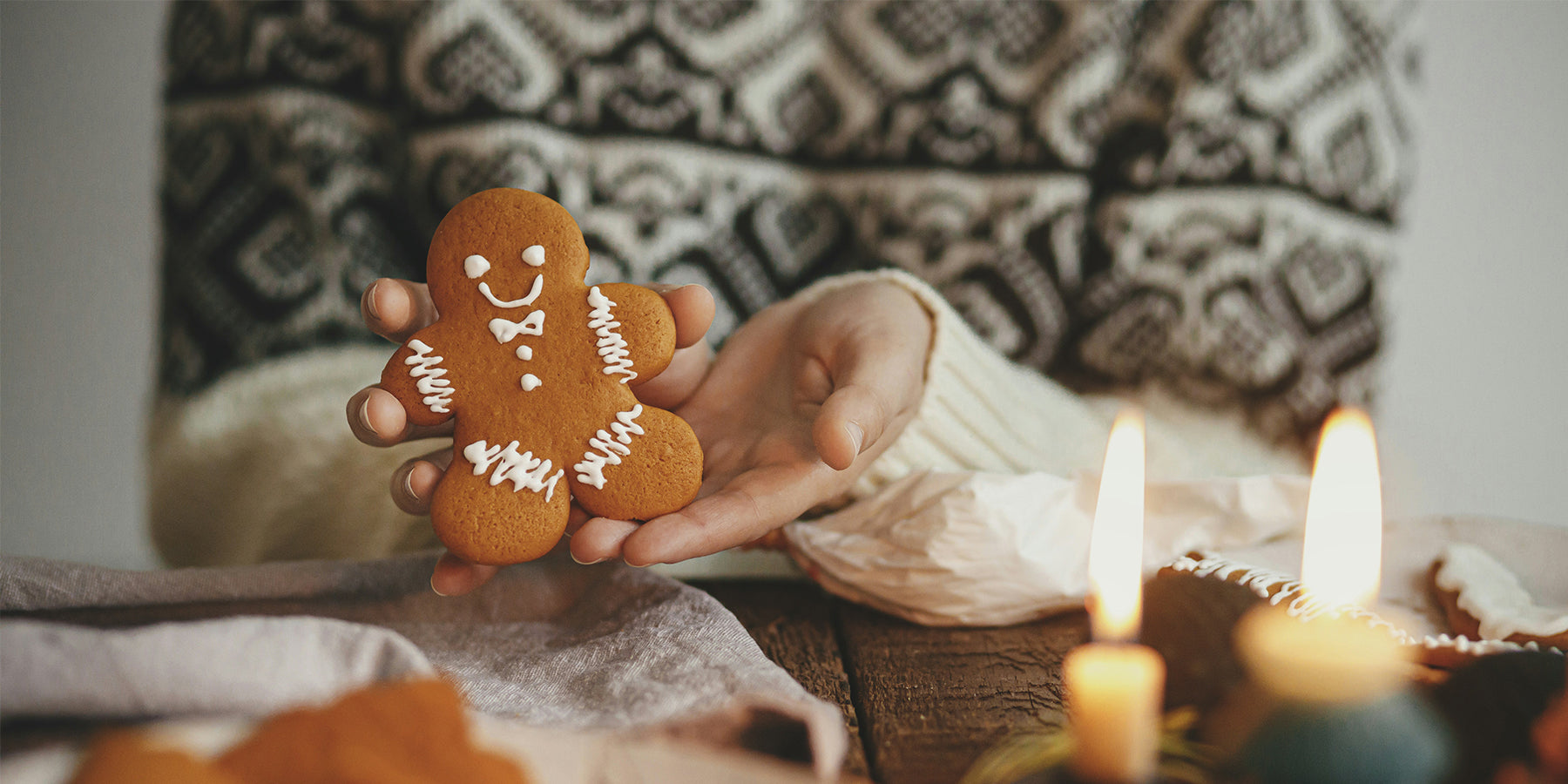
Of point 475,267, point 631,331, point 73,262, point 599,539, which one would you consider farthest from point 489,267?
point 73,262

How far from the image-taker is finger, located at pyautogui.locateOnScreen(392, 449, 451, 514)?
0.63 meters

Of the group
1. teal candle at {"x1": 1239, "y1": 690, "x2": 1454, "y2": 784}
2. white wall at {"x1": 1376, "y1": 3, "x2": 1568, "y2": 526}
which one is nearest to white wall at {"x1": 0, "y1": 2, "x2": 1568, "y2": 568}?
white wall at {"x1": 1376, "y1": 3, "x2": 1568, "y2": 526}

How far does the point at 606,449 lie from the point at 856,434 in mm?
182

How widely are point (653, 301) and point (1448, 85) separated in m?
1.33

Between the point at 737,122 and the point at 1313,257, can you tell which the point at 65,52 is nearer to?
the point at 737,122

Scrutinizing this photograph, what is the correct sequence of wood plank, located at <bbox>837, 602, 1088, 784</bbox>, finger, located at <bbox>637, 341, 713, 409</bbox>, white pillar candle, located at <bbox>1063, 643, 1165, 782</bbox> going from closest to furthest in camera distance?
white pillar candle, located at <bbox>1063, 643, 1165, 782</bbox> → wood plank, located at <bbox>837, 602, 1088, 784</bbox> → finger, located at <bbox>637, 341, 713, 409</bbox>

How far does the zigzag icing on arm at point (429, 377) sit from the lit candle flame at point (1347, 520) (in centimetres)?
54

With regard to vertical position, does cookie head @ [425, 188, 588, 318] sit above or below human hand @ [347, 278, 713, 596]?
above

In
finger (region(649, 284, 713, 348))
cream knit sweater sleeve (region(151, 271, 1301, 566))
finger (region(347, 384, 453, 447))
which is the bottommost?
cream knit sweater sleeve (region(151, 271, 1301, 566))

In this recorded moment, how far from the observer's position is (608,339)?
2.06 ft

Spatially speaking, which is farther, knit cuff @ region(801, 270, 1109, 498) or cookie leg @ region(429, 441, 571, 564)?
knit cuff @ region(801, 270, 1109, 498)

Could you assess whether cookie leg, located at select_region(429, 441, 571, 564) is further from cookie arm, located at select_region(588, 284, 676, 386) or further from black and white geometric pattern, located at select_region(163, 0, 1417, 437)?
black and white geometric pattern, located at select_region(163, 0, 1417, 437)

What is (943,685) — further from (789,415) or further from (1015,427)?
(1015,427)

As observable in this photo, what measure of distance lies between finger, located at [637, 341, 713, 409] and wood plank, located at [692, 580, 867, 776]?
18cm
